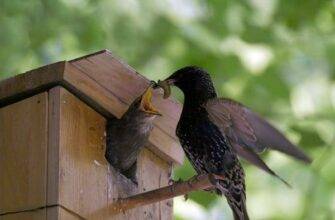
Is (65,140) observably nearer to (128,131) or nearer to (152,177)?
(128,131)

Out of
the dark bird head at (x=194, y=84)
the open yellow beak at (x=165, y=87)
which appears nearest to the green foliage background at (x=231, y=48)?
the dark bird head at (x=194, y=84)

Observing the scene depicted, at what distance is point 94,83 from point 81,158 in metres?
0.27

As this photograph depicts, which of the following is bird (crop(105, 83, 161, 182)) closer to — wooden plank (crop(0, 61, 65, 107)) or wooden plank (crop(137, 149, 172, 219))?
wooden plank (crop(137, 149, 172, 219))

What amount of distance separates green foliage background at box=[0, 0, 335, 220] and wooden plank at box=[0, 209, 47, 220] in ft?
5.73

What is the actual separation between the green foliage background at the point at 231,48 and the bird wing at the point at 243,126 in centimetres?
67

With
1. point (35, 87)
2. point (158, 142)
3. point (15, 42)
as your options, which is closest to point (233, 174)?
point (158, 142)

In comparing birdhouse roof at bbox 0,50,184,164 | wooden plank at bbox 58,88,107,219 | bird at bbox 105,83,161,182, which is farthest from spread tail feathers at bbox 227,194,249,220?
wooden plank at bbox 58,88,107,219

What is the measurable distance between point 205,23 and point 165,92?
1.90 meters

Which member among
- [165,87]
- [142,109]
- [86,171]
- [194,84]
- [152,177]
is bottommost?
[86,171]

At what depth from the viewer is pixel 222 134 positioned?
13.9ft

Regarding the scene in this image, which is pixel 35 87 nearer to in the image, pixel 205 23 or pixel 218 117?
pixel 218 117

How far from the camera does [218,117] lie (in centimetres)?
425

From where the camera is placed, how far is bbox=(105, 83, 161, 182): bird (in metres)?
3.70

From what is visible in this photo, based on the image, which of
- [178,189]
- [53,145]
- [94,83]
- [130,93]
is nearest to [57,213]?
[53,145]
